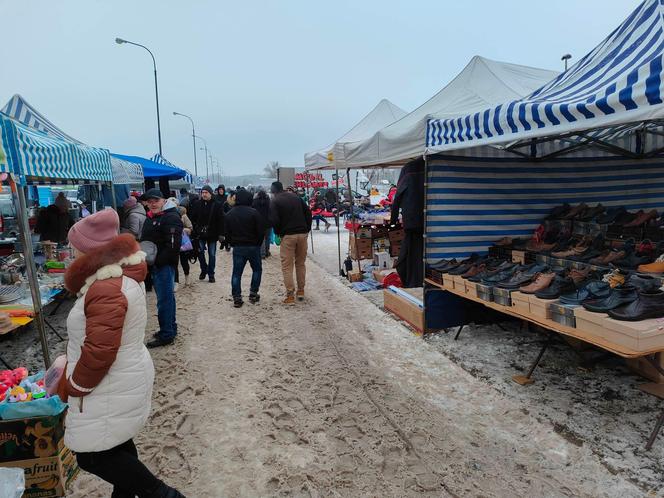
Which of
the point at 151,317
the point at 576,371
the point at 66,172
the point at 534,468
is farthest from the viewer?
the point at 151,317

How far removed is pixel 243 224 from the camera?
6664 mm

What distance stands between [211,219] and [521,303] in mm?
6316

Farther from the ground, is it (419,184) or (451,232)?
(419,184)

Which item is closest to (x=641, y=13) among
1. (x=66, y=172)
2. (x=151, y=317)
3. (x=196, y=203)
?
(x=66, y=172)

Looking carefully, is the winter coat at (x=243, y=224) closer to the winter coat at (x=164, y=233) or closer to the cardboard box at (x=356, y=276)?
the winter coat at (x=164, y=233)

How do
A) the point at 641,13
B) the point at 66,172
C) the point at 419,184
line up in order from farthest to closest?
1. the point at 419,184
2. the point at 66,172
3. the point at 641,13

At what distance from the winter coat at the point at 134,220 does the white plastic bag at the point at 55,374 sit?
5058 mm

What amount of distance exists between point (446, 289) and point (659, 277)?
203 centimetres

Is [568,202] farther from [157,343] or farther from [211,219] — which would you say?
[211,219]

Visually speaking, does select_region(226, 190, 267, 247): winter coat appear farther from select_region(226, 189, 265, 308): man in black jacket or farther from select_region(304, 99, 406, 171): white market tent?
select_region(304, 99, 406, 171): white market tent

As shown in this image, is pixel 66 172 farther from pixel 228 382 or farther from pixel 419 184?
pixel 419 184

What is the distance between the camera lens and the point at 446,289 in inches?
196

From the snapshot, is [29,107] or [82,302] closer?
[82,302]

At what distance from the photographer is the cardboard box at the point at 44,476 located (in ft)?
8.01
